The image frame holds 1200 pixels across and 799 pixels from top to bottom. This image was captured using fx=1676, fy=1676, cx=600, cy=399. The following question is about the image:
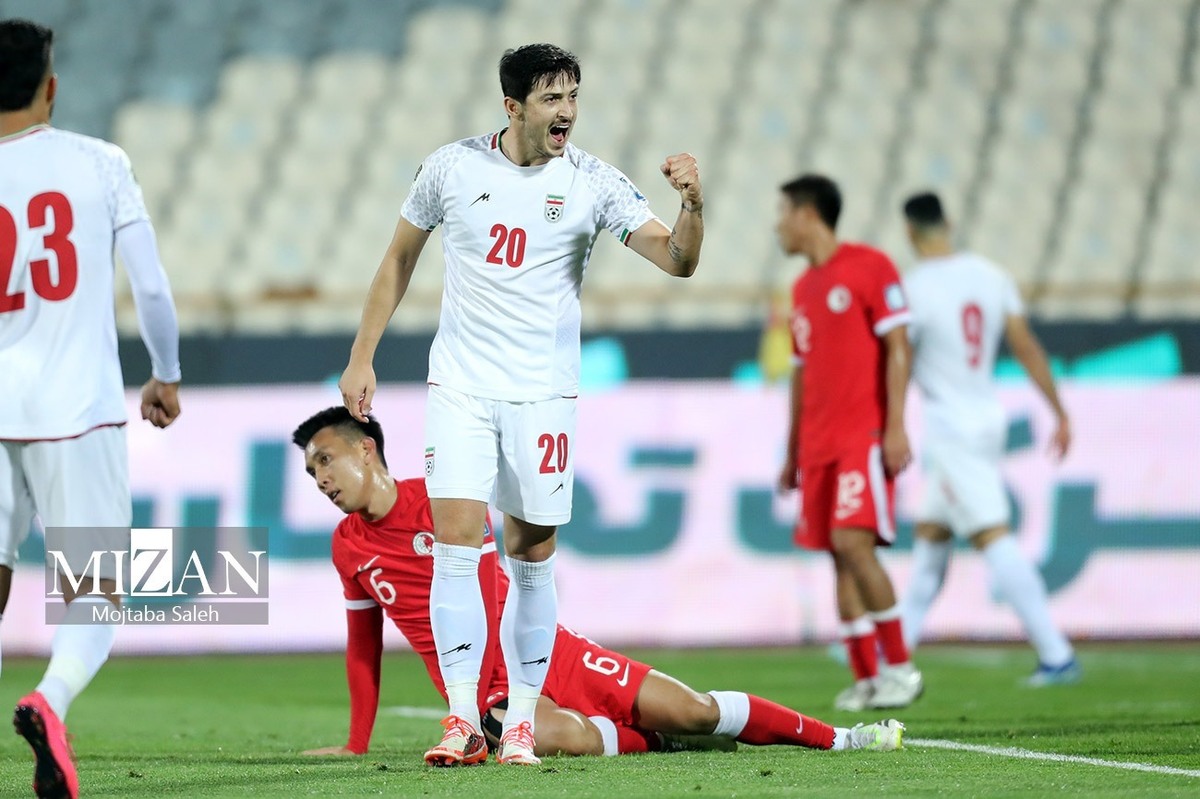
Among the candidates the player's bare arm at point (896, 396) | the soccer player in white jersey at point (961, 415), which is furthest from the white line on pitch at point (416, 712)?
the soccer player in white jersey at point (961, 415)

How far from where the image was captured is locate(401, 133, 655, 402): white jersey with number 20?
4453 mm

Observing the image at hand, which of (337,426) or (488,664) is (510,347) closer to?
(337,426)

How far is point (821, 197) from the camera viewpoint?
6.86 m

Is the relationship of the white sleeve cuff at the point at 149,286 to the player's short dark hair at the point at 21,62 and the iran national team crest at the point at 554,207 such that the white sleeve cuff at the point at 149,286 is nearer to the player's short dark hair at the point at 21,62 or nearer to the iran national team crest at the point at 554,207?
the player's short dark hair at the point at 21,62

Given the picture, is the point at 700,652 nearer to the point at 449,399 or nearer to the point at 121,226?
the point at 449,399

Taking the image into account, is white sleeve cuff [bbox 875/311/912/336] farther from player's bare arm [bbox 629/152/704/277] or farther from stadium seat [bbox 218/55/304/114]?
stadium seat [bbox 218/55/304/114]

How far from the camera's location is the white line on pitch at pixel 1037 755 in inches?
166

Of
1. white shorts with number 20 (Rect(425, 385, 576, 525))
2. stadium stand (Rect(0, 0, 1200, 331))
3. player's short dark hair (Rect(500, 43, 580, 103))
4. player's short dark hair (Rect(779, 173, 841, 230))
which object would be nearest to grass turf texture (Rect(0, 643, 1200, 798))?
white shorts with number 20 (Rect(425, 385, 576, 525))

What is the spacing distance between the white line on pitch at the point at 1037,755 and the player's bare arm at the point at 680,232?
1619mm

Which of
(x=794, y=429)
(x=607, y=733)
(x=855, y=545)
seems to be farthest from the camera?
(x=794, y=429)

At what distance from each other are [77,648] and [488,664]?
1.28 metres

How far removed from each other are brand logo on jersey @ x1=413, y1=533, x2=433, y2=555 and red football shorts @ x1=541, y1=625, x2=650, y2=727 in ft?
1.44

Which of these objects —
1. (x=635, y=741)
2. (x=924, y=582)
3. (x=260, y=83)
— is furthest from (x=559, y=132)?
(x=260, y=83)

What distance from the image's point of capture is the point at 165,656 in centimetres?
939
